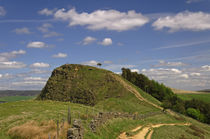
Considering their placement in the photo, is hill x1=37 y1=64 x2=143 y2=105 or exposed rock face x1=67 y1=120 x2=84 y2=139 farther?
hill x1=37 y1=64 x2=143 y2=105

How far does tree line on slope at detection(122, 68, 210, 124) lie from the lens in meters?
112

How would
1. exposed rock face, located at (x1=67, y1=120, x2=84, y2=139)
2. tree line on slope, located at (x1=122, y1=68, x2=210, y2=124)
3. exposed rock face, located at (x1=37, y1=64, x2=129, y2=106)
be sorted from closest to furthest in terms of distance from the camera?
exposed rock face, located at (x1=67, y1=120, x2=84, y2=139) < exposed rock face, located at (x1=37, y1=64, x2=129, y2=106) < tree line on slope, located at (x1=122, y1=68, x2=210, y2=124)

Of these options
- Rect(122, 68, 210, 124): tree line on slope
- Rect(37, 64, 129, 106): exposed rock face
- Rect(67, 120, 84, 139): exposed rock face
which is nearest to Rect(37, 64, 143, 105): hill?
Rect(37, 64, 129, 106): exposed rock face

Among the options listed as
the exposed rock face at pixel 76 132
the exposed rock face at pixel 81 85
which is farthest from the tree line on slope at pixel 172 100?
the exposed rock face at pixel 76 132

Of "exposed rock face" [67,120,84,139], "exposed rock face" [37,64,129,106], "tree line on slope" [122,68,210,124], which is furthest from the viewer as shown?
"tree line on slope" [122,68,210,124]

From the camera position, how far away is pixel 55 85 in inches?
4090

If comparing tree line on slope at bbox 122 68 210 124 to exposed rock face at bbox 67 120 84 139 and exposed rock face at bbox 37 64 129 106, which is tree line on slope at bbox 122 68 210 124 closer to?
exposed rock face at bbox 37 64 129 106

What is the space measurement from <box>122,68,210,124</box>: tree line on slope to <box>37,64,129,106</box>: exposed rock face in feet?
105

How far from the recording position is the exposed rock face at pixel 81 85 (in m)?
95.8

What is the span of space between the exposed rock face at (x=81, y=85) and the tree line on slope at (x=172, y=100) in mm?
32111

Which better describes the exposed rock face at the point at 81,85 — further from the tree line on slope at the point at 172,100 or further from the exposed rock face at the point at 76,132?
the exposed rock face at the point at 76,132

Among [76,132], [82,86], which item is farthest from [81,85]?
[76,132]

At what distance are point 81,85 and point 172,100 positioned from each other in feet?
189

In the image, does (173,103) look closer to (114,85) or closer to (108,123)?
(114,85)
